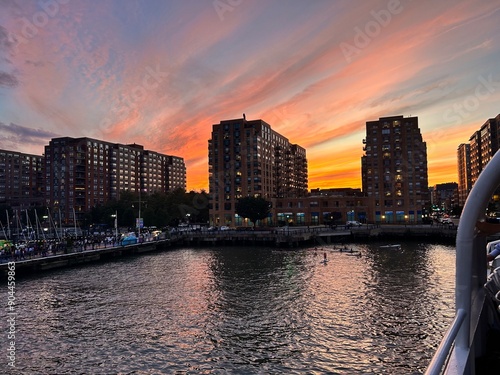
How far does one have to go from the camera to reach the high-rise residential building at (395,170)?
5315 inches

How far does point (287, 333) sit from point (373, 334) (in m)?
5.86

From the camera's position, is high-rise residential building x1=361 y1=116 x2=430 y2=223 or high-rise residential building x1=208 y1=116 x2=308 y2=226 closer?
high-rise residential building x1=361 y1=116 x2=430 y2=223

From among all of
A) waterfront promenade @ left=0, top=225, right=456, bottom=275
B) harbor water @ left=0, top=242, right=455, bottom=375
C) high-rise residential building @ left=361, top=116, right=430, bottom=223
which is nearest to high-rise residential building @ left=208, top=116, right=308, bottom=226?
high-rise residential building @ left=361, top=116, right=430, bottom=223

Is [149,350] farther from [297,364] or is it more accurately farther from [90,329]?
[297,364]

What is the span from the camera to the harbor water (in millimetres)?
20656

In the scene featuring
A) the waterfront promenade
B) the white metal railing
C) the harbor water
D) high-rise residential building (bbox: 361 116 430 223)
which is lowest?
the harbor water

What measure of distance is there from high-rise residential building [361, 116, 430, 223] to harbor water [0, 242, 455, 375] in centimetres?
9072

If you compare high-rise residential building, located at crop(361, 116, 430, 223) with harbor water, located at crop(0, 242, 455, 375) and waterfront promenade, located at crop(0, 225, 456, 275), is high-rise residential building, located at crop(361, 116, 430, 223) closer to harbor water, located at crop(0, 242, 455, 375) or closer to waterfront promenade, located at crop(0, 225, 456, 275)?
waterfront promenade, located at crop(0, 225, 456, 275)

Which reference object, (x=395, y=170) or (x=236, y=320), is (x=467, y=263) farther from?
(x=395, y=170)

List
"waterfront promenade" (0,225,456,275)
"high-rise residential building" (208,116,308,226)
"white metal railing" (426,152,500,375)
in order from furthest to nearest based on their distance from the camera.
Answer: "high-rise residential building" (208,116,308,226) < "waterfront promenade" (0,225,456,275) < "white metal railing" (426,152,500,375)

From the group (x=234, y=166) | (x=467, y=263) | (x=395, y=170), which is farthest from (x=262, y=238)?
(x=467, y=263)

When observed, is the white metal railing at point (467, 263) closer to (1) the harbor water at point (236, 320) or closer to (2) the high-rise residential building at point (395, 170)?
(1) the harbor water at point (236, 320)

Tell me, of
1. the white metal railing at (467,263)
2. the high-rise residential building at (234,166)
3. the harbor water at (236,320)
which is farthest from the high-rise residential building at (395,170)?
the white metal railing at (467,263)

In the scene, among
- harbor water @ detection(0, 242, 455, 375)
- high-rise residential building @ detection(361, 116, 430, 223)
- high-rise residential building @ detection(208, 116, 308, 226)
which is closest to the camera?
harbor water @ detection(0, 242, 455, 375)
